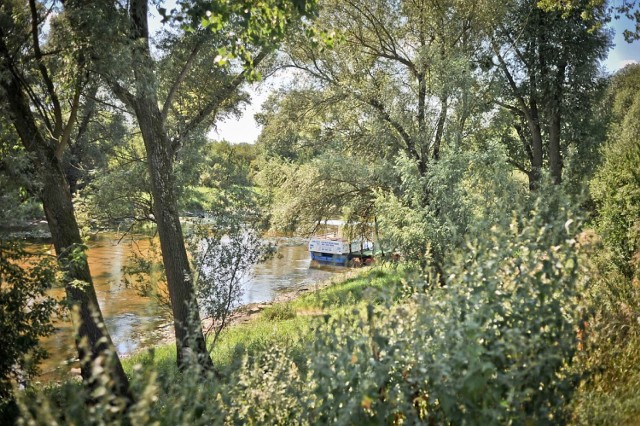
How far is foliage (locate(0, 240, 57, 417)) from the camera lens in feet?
17.8

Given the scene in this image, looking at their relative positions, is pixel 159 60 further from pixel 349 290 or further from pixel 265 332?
pixel 349 290

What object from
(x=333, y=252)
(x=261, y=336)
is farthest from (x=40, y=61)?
(x=333, y=252)

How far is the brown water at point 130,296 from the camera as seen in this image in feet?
45.3

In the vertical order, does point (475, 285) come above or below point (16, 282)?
above

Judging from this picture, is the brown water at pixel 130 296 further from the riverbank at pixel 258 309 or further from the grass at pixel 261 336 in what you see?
the grass at pixel 261 336

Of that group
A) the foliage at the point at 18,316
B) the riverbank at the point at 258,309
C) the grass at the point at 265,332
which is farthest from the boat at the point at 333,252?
Answer: the foliage at the point at 18,316

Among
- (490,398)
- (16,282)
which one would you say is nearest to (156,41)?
(16,282)

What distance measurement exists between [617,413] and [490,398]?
49.2 inches

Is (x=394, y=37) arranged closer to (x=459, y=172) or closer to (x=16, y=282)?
(x=459, y=172)

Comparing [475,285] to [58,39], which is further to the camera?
[58,39]

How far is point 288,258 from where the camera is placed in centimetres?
2827

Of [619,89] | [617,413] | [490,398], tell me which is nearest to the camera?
[490,398]

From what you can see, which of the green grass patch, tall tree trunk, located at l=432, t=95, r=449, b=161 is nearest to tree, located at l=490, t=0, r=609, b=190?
tall tree trunk, located at l=432, t=95, r=449, b=161

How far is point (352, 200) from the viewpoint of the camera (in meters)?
A: 17.0
